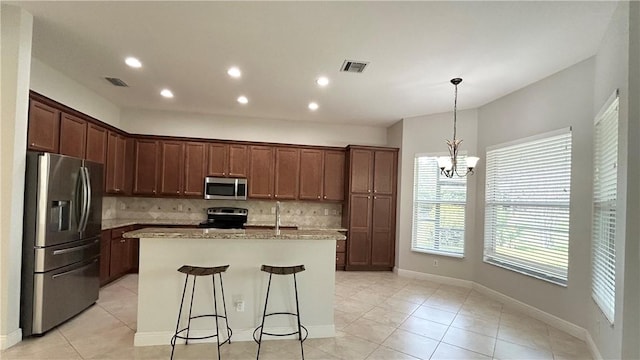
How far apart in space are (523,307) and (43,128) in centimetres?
612

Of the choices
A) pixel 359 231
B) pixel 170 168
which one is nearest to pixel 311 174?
pixel 359 231

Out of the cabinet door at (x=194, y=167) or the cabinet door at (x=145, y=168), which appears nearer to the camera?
the cabinet door at (x=145, y=168)

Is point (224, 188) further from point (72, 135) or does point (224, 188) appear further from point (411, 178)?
point (411, 178)

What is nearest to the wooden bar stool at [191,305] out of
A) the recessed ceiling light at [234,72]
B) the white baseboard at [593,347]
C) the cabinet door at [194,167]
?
the recessed ceiling light at [234,72]

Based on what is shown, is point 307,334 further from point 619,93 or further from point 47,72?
point 47,72

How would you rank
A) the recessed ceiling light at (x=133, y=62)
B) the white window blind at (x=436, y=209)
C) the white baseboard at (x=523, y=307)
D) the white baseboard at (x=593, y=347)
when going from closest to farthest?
the white baseboard at (x=593, y=347)
the white baseboard at (x=523, y=307)
the recessed ceiling light at (x=133, y=62)
the white window blind at (x=436, y=209)

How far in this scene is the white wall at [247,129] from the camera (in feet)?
19.2

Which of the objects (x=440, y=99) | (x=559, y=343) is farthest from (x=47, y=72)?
(x=559, y=343)

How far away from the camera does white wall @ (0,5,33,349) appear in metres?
2.73

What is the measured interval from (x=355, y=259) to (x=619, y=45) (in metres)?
4.69

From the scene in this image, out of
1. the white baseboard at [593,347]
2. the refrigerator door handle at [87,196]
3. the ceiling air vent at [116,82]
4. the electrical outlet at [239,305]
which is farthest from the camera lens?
the ceiling air vent at [116,82]

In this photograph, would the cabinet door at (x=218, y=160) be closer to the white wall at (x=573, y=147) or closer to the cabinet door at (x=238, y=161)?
the cabinet door at (x=238, y=161)

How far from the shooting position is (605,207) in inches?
111

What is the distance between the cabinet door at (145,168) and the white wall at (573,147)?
5.76 meters
